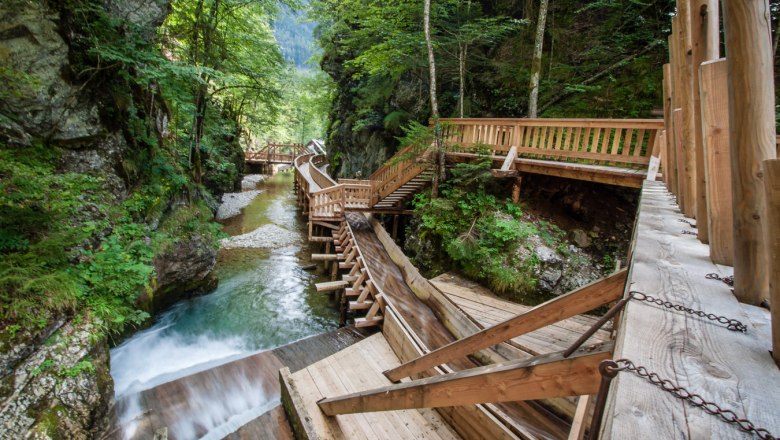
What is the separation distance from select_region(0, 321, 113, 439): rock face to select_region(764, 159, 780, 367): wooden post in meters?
5.48

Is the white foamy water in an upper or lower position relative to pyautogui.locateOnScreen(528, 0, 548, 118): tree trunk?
lower

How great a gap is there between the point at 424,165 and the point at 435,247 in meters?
2.81

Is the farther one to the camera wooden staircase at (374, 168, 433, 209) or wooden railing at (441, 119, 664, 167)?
wooden staircase at (374, 168, 433, 209)

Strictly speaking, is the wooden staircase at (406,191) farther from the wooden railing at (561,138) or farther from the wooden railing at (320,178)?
the wooden railing at (320,178)

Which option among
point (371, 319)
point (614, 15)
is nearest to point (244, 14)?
point (371, 319)

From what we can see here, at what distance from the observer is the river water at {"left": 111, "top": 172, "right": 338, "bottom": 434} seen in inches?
218

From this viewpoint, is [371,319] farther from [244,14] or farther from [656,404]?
[244,14]

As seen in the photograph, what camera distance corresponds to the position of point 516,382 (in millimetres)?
1073

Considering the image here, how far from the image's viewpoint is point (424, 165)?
30.8 ft

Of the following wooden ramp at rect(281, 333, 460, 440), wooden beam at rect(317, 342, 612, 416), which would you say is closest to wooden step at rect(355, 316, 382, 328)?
wooden ramp at rect(281, 333, 460, 440)

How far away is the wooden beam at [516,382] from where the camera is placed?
917mm

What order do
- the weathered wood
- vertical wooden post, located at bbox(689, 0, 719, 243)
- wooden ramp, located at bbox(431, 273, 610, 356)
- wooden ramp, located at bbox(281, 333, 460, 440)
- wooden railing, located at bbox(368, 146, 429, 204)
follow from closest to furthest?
vertical wooden post, located at bbox(689, 0, 719, 243), the weathered wood, wooden ramp, located at bbox(281, 333, 460, 440), wooden ramp, located at bbox(431, 273, 610, 356), wooden railing, located at bbox(368, 146, 429, 204)

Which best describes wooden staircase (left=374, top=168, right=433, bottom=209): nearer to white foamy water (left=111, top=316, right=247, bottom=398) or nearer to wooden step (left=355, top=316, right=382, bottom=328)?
wooden step (left=355, top=316, right=382, bottom=328)

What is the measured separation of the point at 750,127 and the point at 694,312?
69 cm
